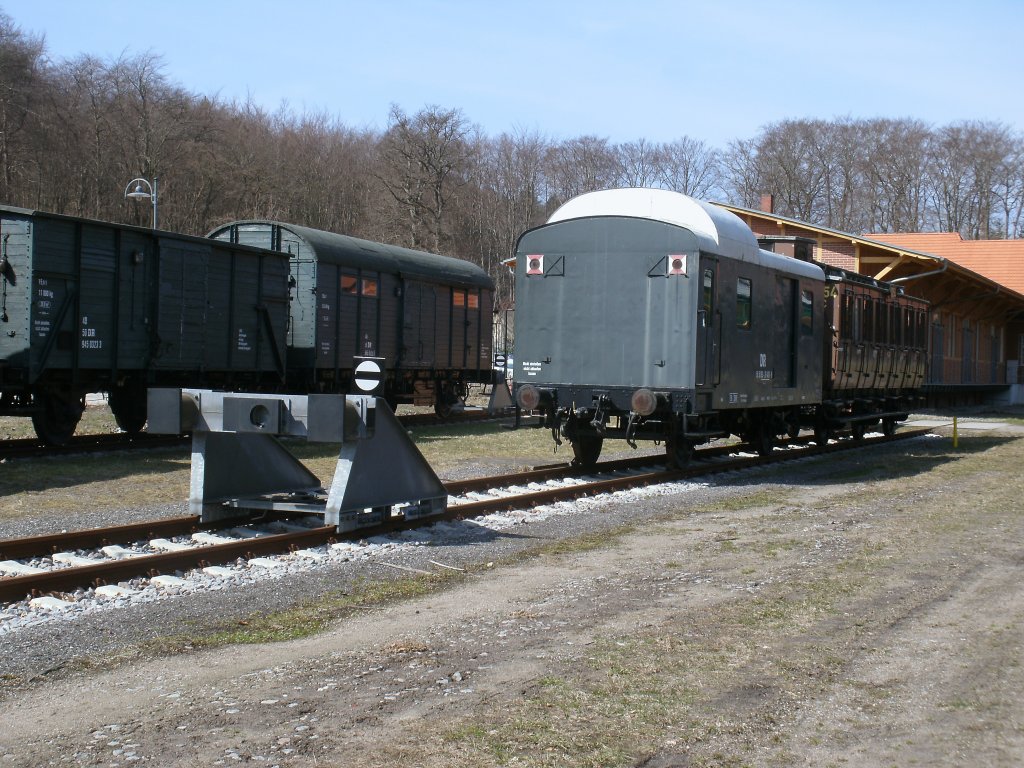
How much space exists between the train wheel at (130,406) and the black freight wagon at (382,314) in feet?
11.8

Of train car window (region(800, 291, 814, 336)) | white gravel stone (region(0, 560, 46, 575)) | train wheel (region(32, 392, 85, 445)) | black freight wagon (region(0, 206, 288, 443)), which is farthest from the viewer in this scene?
train car window (region(800, 291, 814, 336))

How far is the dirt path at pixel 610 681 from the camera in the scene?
4230 mm

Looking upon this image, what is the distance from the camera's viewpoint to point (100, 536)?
319 inches

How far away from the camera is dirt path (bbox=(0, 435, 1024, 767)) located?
4230 mm

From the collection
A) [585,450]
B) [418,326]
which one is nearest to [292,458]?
[585,450]

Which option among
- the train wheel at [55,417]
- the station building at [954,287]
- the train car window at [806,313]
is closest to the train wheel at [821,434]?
the train car window at [806,313]

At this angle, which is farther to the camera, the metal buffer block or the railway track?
the metal buffer block

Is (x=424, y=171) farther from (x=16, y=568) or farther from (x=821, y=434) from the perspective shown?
(x=16, y=568)

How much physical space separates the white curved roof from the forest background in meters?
32.7

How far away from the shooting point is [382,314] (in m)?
22.1

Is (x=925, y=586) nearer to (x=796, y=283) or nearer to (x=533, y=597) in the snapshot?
(x=533, y=597)

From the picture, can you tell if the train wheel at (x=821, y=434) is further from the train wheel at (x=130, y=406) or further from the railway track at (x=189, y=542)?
the train wheel at (x=130, y=406)

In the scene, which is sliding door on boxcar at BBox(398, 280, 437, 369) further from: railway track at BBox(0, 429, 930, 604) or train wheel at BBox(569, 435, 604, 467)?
railway track at BBox(0, 429, 930, 604)

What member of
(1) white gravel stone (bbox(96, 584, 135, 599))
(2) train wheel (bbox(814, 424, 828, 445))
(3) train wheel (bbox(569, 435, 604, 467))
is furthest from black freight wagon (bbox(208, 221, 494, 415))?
(1) white gravel stone (bbox(96, 584, 135, 599))
